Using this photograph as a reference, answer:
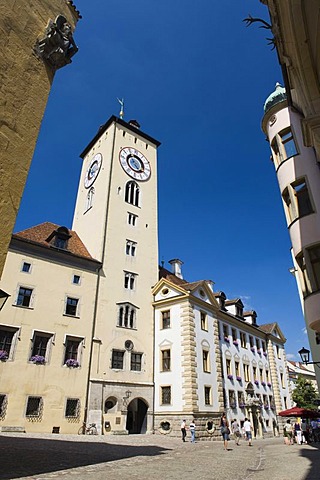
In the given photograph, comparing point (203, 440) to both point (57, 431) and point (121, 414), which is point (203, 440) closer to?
point (121, 414)

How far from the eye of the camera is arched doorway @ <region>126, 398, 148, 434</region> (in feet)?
93.1

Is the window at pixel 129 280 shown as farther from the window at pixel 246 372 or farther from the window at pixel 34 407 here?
the window at pixel 246 372

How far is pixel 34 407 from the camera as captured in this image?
2202cm

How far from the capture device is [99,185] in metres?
35.1

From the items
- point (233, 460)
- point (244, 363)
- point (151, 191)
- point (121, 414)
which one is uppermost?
point (151, 191)

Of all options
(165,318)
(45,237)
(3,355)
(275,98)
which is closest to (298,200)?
(275,98)

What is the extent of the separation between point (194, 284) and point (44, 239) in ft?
45.2

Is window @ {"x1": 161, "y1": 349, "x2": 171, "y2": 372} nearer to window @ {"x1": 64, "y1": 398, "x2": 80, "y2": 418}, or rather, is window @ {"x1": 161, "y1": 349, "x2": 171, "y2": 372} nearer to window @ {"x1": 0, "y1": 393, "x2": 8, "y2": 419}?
window @ {"x1": 64, "y1": 398, "x2": 80, "y2": 418}

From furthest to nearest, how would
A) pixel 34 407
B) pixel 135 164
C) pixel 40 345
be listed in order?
pixel 135 164 < pixel 40 345 < pixel 34 407

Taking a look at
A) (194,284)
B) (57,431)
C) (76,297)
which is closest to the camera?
(57,431)

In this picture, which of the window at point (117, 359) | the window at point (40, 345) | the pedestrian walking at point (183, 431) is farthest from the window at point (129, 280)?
the pedestrian walking at point (183, 431)

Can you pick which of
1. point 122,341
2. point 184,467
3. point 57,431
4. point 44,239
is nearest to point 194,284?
point 122,341

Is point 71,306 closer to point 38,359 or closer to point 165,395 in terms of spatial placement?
point 38,359

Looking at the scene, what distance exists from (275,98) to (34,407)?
74.9 feet
